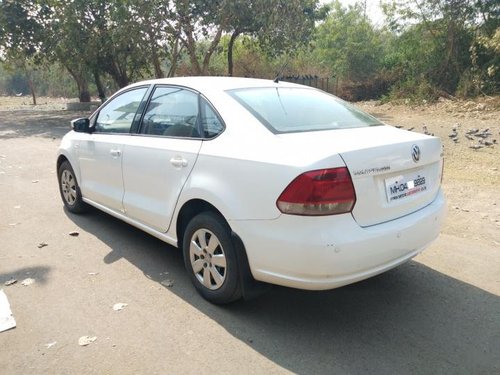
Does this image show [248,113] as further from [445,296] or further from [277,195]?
[445,296]

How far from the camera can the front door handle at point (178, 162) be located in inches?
136

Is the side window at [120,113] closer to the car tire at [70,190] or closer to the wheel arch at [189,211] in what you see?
the car tire at [70,190]

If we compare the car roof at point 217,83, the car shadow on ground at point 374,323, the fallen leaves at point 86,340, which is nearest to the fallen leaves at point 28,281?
the car shadow on ground at point 374,323

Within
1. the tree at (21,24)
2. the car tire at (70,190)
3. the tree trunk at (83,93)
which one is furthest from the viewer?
the tree trunk at (83,93)

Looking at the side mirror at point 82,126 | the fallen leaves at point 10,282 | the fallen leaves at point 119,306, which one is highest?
the side mirror at point 82,126

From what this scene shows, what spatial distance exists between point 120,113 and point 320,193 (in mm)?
2712

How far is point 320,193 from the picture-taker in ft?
8.72

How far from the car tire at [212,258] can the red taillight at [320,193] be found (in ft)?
2.01

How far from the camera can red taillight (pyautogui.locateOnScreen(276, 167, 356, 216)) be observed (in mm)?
2652

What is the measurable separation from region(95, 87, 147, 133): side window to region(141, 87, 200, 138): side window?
272mm

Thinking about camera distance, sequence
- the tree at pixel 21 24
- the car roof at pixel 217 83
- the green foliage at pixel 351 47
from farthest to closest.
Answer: the green foliage at pixel 351 47, the tree at pixel 21 24, the car roof at pixel 217 83

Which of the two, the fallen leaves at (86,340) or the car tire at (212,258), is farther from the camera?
the car tire at (212,258)

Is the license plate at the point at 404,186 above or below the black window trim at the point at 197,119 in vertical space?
below

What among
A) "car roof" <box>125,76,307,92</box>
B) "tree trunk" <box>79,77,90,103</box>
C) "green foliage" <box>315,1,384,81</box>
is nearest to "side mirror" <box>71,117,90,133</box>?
"car roof" <box>125,76,307,92</box>
